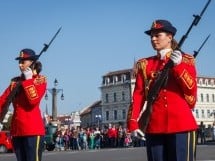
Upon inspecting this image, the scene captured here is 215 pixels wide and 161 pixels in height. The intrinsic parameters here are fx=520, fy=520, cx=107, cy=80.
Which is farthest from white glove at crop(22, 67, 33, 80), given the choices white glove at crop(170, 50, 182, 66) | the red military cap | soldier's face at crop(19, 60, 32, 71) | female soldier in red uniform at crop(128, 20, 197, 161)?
white glove at crop(170, 50, 182, 66)

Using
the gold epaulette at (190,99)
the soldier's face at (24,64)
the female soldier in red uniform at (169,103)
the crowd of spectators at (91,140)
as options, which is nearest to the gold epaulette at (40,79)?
the soldier's face at (24,64)

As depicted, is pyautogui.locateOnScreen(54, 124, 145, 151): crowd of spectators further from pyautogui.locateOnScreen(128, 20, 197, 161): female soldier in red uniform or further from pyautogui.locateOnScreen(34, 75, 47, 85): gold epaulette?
pyautogui.locateOnScreen(128, 20, 197, 161): female soldier in red uniform

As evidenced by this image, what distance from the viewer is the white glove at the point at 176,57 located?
16.8 feet

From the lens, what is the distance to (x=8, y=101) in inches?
280

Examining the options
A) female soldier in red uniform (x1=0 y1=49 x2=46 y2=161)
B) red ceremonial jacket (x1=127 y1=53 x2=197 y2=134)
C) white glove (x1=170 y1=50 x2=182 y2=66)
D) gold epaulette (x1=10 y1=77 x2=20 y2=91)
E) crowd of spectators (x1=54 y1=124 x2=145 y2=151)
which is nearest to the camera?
white glove (x1=170 y1=50 x2=182 y2=66)

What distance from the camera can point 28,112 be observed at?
705 centimetres

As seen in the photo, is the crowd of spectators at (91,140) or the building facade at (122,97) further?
the building facade at (122,97)

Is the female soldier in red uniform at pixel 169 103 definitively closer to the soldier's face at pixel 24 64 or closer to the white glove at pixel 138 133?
the white glove at pixel 138 133

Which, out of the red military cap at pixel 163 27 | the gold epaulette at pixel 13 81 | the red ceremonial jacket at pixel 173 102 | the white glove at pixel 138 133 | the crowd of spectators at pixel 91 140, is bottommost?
the crowd of spectators at pixel 91 140

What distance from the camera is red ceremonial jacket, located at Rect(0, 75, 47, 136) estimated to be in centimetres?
688

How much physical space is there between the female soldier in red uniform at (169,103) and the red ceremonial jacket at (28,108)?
1.85 m

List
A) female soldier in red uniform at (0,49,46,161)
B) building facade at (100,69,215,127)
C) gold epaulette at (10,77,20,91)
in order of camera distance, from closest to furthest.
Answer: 1. female soldier in red uniform at (0,49,46,161)
2. gold epaulette at (10,77,20,91)
3. building facade at (100,69,215,127)

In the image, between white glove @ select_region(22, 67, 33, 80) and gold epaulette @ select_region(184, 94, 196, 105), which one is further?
white glove @ select_region(22, 67, 33, 80)

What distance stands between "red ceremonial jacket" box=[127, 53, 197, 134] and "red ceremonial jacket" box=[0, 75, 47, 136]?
1.89 m
